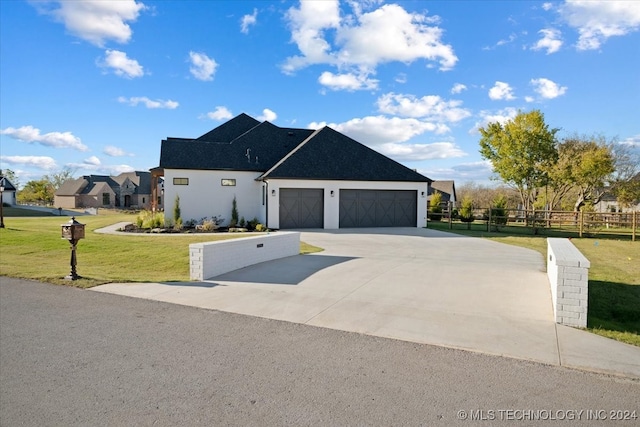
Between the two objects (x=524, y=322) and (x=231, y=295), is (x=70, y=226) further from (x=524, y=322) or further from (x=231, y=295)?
(x=524, y=322)

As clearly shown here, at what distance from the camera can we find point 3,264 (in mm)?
11109

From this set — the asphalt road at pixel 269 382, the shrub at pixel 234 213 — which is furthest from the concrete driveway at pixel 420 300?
the shrub at pixel 234 213

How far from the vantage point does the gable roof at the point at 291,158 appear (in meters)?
22.2

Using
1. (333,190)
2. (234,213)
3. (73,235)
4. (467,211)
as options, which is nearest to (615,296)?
(73,235)

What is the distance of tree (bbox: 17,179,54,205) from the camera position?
231ft

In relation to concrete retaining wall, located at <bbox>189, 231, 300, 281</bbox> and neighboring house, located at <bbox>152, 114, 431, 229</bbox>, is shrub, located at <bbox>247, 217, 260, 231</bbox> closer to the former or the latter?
neighboring house, located at <bbox>152, 114, 431, 229</bbox>

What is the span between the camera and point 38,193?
233ft

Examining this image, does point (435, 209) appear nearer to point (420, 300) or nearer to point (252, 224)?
point (252, 224)

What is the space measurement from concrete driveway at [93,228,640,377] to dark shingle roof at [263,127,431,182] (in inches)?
423

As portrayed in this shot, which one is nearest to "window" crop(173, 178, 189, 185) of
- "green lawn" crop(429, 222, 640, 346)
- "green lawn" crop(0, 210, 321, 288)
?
"green lawn" crop(0, 210, 321, 288)

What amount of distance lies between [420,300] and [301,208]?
1545 centimetres

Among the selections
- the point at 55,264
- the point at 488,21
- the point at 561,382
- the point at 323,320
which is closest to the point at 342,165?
A: the point at 488,21

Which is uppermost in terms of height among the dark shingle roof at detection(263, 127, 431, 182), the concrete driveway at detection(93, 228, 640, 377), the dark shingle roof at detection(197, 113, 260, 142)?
the dark shingle roof at detection(197, 113, 260, 142)

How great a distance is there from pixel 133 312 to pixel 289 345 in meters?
2.96
